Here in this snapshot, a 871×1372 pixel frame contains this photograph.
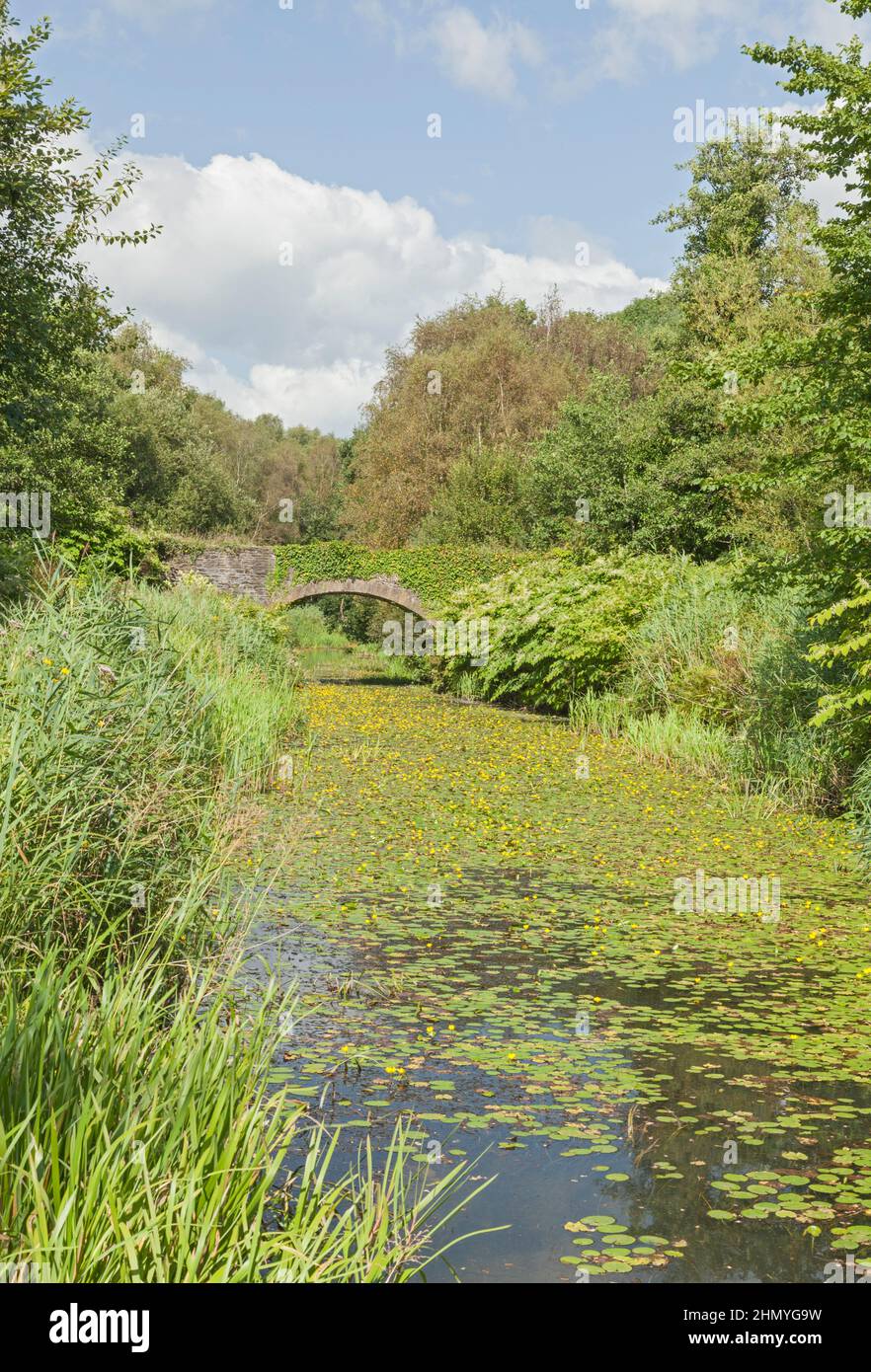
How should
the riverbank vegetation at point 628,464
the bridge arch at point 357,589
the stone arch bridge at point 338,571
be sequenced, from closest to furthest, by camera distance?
the riverbank vegetation at point 628,464 < the stone arch bridge at point 338,571 < the bridge arch at point 357,589

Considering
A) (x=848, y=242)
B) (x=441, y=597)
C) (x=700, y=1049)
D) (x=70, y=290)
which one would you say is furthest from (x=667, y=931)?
(x=441, y=597)

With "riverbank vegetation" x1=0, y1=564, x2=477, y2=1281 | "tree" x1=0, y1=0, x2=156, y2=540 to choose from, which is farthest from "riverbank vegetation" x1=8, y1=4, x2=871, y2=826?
"riverbank vegetation" x1=0, y1=564, x2=477, y2=1281

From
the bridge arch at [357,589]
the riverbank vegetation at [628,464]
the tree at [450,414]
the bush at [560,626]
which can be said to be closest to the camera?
the riverbank vegetation at [628,464]

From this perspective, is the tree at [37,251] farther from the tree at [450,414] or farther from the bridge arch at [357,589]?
the tree at [450,414]

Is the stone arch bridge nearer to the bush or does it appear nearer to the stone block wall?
the stone block wall

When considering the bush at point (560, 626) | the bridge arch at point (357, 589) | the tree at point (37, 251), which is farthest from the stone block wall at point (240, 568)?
the tree at point (37, 251)

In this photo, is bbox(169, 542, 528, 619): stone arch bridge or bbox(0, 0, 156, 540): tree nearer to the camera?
bbox(0, 0, 156, 540): tree

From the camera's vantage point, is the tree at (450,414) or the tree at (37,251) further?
the tree at (450,414)

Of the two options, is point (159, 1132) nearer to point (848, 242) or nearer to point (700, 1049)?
point (700, 1049)

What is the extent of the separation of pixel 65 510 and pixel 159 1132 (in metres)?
15.8

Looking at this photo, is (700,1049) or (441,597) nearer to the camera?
(700,1049)

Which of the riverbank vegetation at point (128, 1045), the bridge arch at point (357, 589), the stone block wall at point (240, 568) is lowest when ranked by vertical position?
the riverbank vegetation at point (128, 1045)

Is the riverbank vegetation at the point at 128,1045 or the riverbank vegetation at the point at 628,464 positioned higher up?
the riverbank vegetation at the point at 628,464
